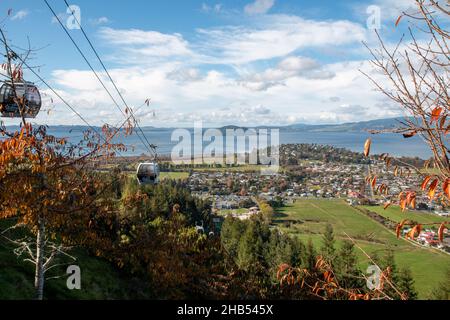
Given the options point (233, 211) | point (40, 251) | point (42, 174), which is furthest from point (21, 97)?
point (233, 211)

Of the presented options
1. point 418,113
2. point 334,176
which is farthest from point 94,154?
point 334,176

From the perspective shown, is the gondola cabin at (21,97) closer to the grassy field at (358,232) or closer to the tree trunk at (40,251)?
the tree trunk at (40,251)

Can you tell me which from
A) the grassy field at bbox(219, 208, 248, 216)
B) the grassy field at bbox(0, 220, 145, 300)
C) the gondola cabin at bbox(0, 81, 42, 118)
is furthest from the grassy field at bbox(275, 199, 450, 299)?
the gondola cabin at bbox(0, 81, 42, 118)

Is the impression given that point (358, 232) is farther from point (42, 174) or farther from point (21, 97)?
point (21, 97)

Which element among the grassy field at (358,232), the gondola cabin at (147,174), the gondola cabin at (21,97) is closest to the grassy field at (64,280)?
the gondola cabin at (21,97)

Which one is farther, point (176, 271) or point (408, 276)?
point (408, 276)

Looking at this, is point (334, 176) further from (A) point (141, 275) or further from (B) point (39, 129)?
(B) point (39, 129)
